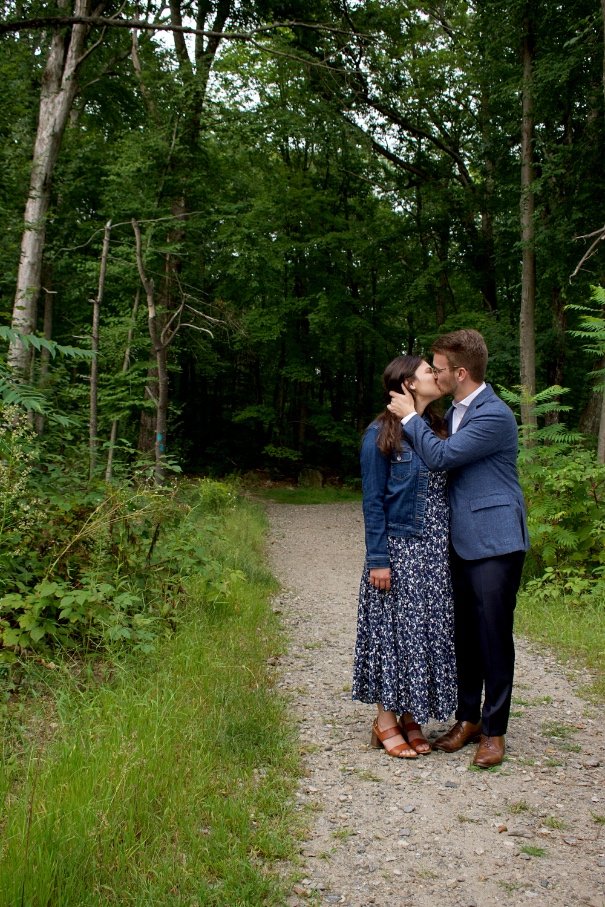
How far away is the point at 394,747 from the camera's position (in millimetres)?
3861

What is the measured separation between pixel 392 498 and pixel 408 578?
0.42m

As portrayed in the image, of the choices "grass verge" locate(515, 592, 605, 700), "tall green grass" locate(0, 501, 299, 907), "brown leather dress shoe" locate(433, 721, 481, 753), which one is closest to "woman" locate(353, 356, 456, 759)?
"brown leather dress shoe" locate(433, 721, 481, 753)

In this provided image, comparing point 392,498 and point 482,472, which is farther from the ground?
point 482,472

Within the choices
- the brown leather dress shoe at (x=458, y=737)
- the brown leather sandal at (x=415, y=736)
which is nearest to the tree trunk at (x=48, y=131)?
the brown leather sandal at (x=415, y=736)

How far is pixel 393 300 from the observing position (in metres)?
23.7

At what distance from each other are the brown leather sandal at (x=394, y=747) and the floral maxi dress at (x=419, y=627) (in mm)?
131

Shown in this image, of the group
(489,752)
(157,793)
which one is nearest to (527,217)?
(489,752)

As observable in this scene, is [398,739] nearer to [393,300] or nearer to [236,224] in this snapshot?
[236,224]

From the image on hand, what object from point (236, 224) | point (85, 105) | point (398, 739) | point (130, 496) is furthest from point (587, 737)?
point (85, 105)

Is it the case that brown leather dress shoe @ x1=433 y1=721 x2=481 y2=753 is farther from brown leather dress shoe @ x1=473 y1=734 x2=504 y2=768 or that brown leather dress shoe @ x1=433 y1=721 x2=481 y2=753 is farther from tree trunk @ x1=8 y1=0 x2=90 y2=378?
tree trunk @ x1=8 y1=0 x2=90 y2=378

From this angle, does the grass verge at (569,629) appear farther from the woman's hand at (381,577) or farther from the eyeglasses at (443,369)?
the eyeglasses at (443,369)

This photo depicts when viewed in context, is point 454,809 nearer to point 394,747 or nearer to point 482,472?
point 394,747

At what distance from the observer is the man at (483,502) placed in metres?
3.63

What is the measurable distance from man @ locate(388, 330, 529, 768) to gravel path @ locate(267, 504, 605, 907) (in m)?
0.34
